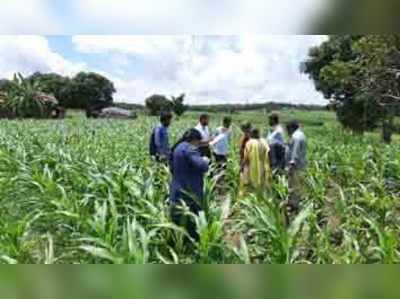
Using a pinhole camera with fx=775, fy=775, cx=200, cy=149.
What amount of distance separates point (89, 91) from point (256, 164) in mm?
623

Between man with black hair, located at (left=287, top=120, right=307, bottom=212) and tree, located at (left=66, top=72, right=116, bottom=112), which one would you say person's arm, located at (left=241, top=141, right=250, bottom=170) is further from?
tree, located at (left=66, top=72, right=116, bottom=112)

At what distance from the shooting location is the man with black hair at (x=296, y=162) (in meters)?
2.59

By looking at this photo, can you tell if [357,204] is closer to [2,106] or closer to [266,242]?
[266,242]

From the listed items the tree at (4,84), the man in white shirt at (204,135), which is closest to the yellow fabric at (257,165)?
the man in white shirt at (204,135)

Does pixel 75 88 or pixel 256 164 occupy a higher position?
A: pixel 75 88

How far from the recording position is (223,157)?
8.72ft

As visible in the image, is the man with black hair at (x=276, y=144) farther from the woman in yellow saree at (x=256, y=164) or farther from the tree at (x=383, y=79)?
the tree at (x=383, y=79)

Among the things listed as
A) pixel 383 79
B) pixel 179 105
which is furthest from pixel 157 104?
pixel 383 79

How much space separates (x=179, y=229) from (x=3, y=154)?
2.30 feet

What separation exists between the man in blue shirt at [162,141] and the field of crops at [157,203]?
0.03 metres

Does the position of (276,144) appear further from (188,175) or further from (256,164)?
(188,175)

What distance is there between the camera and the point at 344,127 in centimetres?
254

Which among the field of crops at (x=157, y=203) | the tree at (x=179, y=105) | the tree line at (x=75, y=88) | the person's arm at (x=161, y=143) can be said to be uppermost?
the tree line at (x=75, y=88)

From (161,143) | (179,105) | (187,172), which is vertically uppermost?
(179,105)
